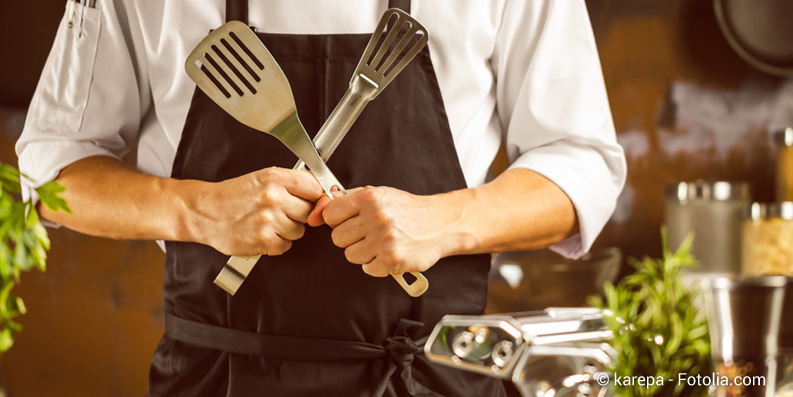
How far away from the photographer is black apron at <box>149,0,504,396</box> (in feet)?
2.80

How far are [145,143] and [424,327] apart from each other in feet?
1.50

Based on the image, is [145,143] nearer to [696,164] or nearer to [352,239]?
[352,239]

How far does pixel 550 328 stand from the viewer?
0.40 m

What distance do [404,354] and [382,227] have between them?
18 cm

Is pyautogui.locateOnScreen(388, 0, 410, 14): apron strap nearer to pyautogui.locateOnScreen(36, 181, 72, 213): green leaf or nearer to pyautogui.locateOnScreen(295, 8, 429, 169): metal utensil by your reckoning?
pyautogui.locateOnScreen(295, 8, 429, 169): metal utensil

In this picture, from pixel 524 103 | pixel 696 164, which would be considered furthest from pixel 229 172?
pixel 696 164

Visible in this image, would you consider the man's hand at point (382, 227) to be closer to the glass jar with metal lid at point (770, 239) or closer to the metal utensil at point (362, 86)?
the metal utensil at point (362, 86)

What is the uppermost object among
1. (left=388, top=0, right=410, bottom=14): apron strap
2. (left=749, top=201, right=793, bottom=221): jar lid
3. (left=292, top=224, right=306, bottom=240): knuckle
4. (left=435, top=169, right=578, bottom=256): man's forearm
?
(left=388, top=0, right=410, bottom=14): apron strap

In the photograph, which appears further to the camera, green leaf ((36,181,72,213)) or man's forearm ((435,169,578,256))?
man's forearm ((435,169,578,256))

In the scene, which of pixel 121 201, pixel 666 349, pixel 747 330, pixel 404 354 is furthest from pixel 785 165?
pixel 121 201

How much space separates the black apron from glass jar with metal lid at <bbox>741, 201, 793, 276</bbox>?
0.98m

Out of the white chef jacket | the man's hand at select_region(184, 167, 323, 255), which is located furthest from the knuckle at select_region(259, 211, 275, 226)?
the white chef jacket

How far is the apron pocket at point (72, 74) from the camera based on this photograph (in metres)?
0.96

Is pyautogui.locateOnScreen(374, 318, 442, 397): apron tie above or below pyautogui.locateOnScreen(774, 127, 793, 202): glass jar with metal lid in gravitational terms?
above
